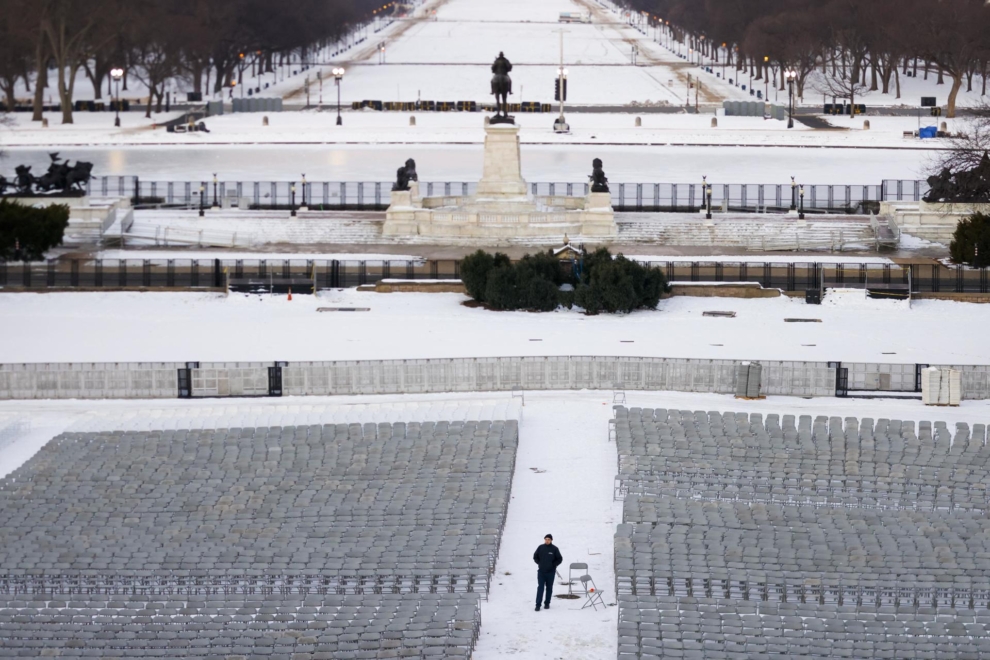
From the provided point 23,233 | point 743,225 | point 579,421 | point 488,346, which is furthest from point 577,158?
point 579,421

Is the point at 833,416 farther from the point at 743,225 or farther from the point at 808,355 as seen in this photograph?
the point at 743,225

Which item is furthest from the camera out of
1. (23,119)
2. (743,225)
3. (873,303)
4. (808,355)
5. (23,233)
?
(23,119)

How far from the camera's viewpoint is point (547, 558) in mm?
26859

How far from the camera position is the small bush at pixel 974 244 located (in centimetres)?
5650

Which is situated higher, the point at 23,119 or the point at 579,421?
the point at 23,119

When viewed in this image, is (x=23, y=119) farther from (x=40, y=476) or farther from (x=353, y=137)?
(x=40, y=476)

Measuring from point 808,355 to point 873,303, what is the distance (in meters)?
7.09

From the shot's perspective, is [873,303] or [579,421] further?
[873,303]

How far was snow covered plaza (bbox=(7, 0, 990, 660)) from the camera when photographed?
86.4ft

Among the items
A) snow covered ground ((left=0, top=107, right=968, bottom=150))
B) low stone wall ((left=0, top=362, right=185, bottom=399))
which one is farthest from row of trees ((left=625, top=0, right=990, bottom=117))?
low stone wall ((left=0, top=362, right=185, bottom=399))

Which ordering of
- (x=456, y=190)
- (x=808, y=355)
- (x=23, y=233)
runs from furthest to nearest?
1. (x=456, y=190)
2. (x=23, y=233)
3. (x=808, y=355)

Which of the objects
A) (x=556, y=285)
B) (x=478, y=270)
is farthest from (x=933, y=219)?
(x=478, y=270)

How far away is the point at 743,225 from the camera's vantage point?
65.9m

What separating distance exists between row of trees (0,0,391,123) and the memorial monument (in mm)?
54686
